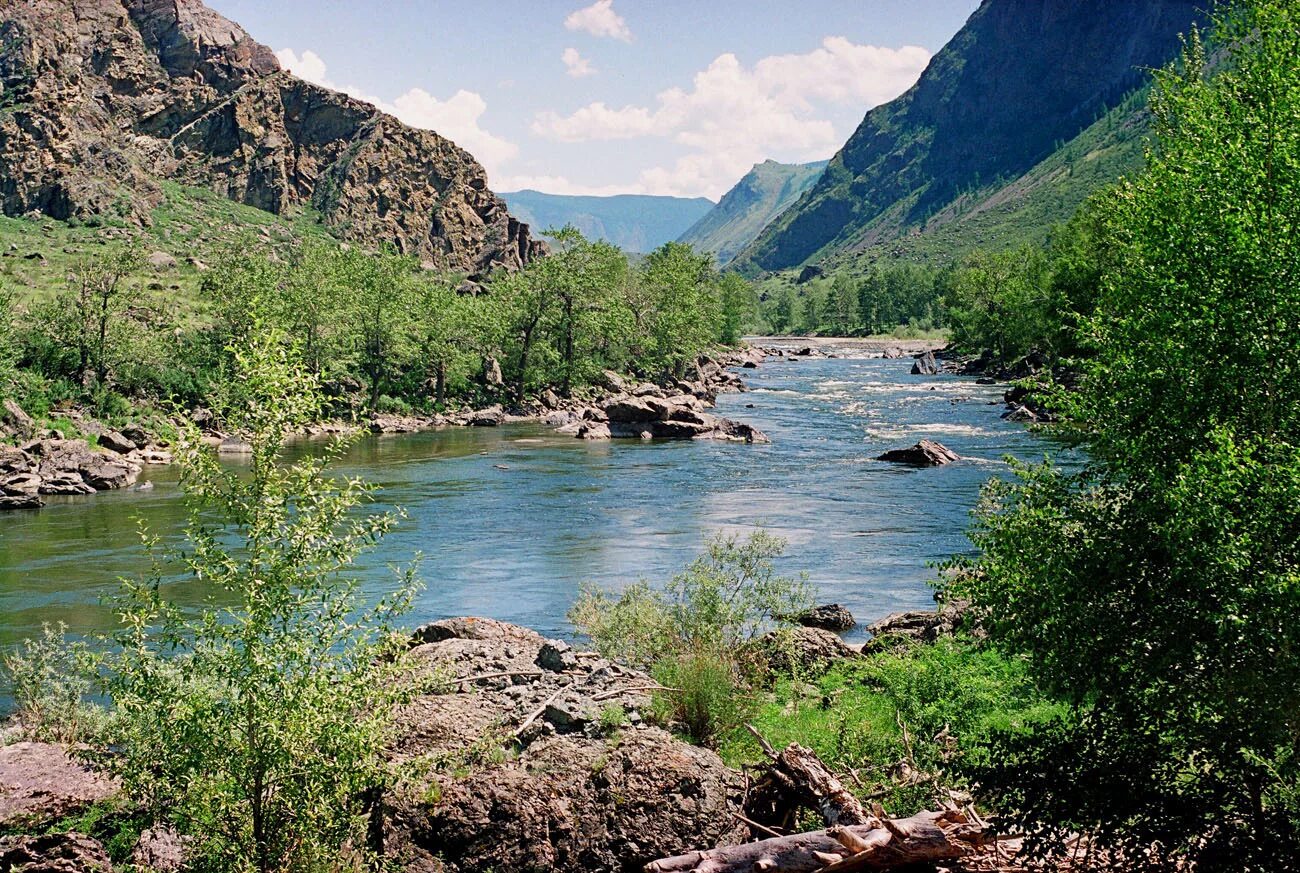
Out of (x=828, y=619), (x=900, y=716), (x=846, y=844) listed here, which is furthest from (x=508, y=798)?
(x=828, y=619)

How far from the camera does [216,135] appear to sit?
134750mm

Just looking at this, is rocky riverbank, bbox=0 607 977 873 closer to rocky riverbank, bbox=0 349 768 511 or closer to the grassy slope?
rocky riverbank, bbox=0 349 768 511

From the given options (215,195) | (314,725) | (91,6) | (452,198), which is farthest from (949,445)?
(91,6)

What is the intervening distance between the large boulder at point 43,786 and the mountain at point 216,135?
99.8 meters

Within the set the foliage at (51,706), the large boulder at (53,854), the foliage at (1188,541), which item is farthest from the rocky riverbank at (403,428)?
the foliage at (1188,541)

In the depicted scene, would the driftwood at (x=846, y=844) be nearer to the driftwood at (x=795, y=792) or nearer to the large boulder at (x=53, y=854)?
the driftwood at (x=795, y=792)

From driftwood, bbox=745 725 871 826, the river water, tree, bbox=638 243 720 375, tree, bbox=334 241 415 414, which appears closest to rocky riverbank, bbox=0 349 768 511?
the river water

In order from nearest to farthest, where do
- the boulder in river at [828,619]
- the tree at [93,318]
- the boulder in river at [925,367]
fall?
1. the boulder in river at [828,619]
2. the tree at [93,318]
3. the boulder in river at [925,367]

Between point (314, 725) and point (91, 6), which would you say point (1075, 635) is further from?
point (91, 6)

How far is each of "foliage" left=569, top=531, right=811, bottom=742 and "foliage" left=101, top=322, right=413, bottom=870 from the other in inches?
203

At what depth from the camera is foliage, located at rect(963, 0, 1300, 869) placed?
27.8ft

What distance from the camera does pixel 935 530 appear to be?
105ft

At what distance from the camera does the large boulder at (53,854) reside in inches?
405

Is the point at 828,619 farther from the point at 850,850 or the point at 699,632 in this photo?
the point at 850,850
